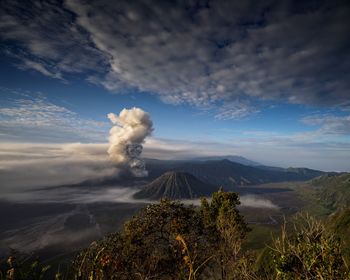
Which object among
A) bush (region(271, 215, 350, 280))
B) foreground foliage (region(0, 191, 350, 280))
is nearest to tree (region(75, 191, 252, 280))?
foreground foliage (region(0, 191, 350, 280))

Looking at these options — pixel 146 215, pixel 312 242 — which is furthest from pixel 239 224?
pixel 312 242

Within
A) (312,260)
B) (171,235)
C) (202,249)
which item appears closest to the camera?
(312,260)

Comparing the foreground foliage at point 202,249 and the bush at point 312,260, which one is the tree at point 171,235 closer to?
the foreground foliage at point 202,249

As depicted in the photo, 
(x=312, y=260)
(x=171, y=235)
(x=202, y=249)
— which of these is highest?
(x=312, y=260)

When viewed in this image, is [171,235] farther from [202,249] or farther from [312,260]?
[312,260]

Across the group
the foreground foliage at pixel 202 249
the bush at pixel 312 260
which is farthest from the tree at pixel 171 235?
the bush at pixel 312 260

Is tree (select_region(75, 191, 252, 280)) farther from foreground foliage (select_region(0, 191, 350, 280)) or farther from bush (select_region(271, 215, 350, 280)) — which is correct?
bush (select_region(271, 215, 350, 280))

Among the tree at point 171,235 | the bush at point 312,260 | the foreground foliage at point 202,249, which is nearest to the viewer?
the foreground foliage at point 202,249

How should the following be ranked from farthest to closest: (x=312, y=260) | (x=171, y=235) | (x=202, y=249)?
(x=171, y=235)
(x=202, y=249)
(x=312, y=260)

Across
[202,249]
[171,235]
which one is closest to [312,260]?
[202,249]

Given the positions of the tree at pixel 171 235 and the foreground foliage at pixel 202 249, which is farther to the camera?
the tree at pixel 171 235

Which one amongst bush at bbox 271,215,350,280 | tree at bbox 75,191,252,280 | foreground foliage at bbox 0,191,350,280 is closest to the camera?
foreground foliage at bbox 0,191,350,280
